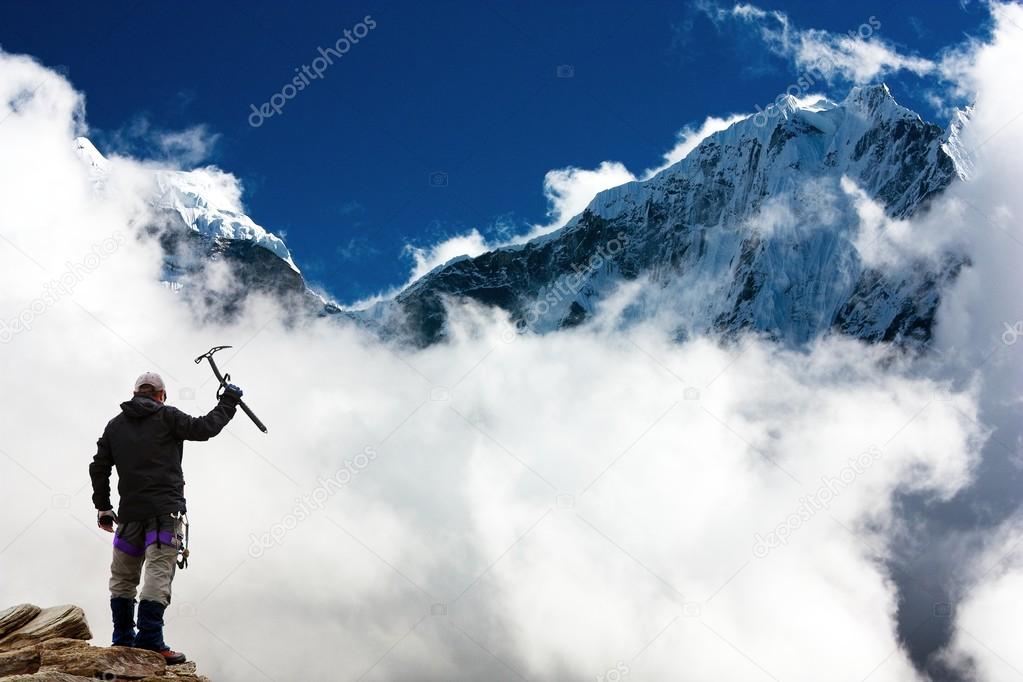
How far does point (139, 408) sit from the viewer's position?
12602 mm

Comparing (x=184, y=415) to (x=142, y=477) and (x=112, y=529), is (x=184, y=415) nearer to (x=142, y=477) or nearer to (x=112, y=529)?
(x=142, y=477)

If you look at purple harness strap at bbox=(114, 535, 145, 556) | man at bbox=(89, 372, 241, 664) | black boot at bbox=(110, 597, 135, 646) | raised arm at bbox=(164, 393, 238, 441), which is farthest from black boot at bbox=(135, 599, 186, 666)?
raised arm at bbox=(164, 393, 238, 441)

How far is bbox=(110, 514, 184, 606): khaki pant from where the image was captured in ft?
40.7

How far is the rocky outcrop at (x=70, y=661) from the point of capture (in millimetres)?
11375

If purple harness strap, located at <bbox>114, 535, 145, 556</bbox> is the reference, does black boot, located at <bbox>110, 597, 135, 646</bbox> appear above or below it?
below

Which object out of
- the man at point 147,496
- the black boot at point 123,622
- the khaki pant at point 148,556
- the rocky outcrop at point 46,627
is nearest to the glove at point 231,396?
the man at point 147,496

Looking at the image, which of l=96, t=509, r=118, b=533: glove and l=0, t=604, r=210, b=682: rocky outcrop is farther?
l=96, t=509, r=118, b=533: glove

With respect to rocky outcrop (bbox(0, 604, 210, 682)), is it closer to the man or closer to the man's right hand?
the man

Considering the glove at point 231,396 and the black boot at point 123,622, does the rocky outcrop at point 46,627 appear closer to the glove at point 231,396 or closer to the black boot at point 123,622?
the black boot at point 123,622

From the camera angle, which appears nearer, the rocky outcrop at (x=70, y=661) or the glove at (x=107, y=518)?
the rocky outcrop at (x=70, y=661)

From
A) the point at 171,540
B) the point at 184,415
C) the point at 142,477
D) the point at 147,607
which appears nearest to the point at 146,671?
the point at 147,607

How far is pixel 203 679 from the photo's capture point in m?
12.7

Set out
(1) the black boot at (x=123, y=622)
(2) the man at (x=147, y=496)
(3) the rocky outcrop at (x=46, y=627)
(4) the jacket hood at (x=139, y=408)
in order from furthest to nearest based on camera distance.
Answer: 1. (3) the rocky outcrop at (x=46, y=627)
2. (1) the black boot at (x=123, y=622)
3. (4) the jacket hood at (x=139, y=408)
4. (2) the man at (x=147, y=496)

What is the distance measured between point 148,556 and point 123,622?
1.10 metres
